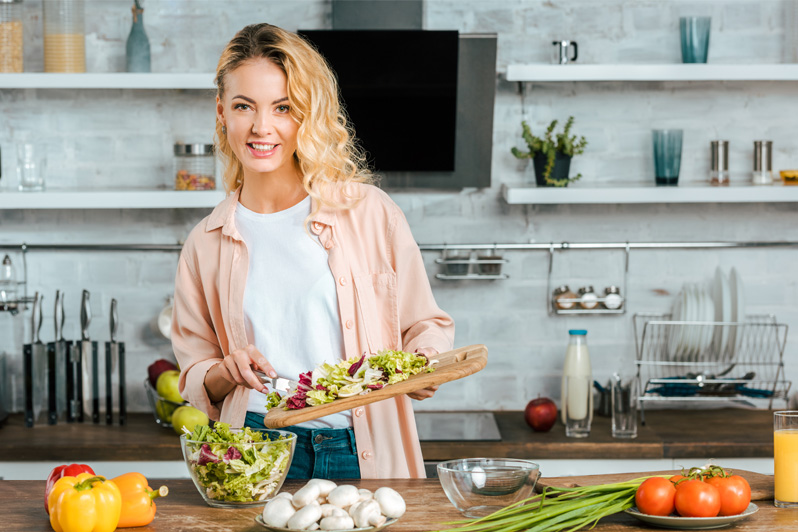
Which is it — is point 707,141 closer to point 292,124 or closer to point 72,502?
point 292,124

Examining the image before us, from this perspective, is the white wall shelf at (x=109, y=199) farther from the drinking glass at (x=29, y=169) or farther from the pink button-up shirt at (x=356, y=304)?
the pink button-up shirt at (x=356, y=304)

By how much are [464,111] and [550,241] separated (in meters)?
0.57

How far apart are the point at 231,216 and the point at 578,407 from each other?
1.45 meters

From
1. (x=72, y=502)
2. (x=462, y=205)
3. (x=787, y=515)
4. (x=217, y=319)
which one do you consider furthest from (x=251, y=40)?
(x=462, y=205)

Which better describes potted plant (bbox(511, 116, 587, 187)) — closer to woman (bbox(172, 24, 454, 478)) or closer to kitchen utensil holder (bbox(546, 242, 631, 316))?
kitchen utensil holder (bbox(546, 242, 631, 316))

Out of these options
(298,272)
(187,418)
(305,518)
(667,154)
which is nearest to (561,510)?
(305,518)

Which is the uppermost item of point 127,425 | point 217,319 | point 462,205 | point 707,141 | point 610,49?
point 610,49

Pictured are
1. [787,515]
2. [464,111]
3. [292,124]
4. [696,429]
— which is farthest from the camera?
[464,111]

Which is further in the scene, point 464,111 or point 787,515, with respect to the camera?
point 464,111

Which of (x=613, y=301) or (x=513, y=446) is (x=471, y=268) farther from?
(x=513, y=446)

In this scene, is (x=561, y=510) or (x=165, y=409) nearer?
(x=561, y=510)

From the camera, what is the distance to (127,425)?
9.56 feet

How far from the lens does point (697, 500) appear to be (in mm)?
1271

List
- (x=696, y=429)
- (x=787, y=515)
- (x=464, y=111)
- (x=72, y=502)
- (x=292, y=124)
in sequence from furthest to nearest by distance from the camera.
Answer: (x=464, y=111), (x=696, y=429), (x=292, y=124), (x=787, y=515), (x=72, y=502)
